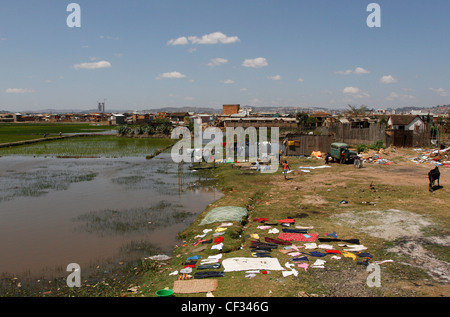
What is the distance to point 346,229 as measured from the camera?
10539mm

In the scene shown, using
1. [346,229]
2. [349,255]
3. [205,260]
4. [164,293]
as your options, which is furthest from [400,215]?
[164,293]

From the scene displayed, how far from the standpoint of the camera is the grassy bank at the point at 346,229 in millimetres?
6891

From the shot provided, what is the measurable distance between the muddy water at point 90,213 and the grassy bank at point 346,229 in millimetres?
1622

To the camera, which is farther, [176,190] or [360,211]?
[176,190]

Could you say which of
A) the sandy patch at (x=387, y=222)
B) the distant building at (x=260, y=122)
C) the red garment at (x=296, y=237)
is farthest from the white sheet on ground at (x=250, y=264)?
the distant building at (x=260, y=122)

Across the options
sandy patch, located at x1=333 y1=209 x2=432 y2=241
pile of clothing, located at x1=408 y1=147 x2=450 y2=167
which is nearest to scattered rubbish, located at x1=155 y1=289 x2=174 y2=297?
sandy patch, located at x1=333 y1=209 x2=432 y2=241

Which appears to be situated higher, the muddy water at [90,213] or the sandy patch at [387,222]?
the sandy patch at [387,222]

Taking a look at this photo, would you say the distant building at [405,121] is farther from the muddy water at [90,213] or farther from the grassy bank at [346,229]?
the muddy water at [90,213]

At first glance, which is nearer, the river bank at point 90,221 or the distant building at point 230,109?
the river bank at point 90,221

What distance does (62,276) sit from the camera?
875 centimetres
